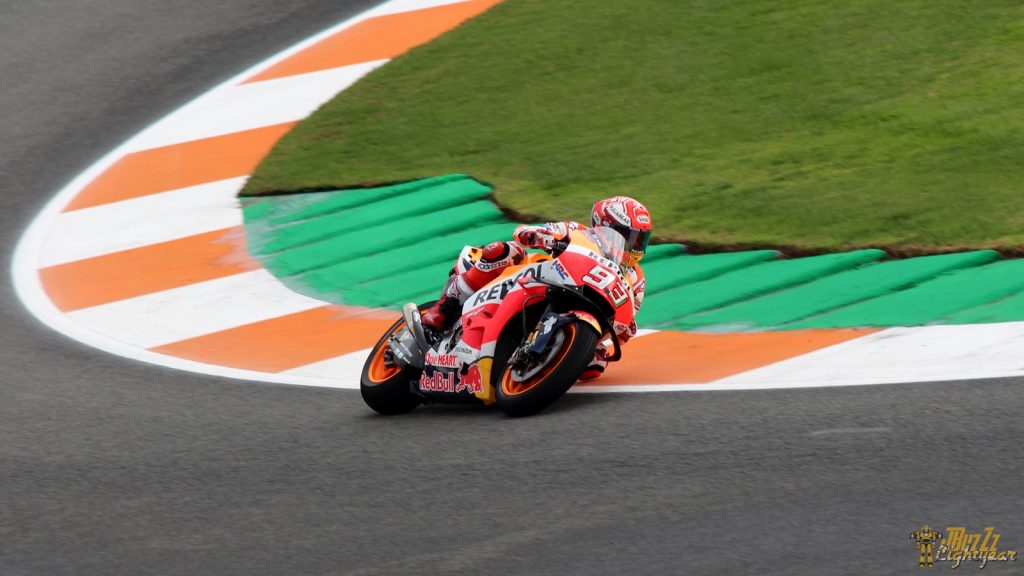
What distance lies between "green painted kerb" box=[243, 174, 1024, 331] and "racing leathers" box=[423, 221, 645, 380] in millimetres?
1120

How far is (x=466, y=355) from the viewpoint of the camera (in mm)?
6738

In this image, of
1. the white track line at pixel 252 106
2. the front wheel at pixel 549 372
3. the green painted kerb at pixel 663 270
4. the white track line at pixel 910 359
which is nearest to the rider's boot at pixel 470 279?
the front wheel at pixel 549 372

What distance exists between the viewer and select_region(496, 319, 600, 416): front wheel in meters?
6.34

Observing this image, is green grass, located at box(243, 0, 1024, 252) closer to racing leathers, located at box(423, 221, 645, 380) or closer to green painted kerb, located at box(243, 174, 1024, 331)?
green painted kerb, located at box(243, 174, 1024, 331)

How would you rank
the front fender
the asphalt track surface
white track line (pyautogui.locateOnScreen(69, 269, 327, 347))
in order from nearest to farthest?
the asphalt track surface
the front fender
white track line (pyautogui.locateOnScreen(69, 269, 327, 347))

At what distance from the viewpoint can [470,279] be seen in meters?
7.04

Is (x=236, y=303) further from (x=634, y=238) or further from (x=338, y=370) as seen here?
(x=634, y=238)

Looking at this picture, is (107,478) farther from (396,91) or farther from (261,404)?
(396,91)

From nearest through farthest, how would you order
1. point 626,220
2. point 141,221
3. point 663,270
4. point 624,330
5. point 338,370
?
point 624,330
point 626,220
point 338,370
point 663,270
point 141,221

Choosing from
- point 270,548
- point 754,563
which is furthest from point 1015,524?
point 270,548

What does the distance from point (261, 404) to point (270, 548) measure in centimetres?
227

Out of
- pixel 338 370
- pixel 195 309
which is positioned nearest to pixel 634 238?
pixel 338 370

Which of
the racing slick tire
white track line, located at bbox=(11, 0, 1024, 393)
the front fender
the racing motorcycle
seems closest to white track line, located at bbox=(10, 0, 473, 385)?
white track line, located at bbox=(11, 0, 1024, 393)

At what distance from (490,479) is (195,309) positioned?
4321 millimetres
